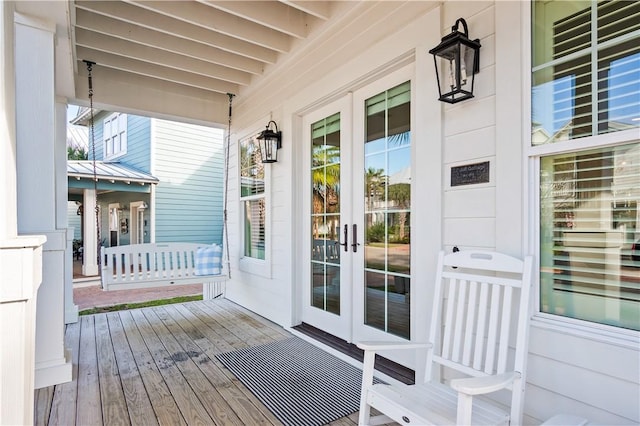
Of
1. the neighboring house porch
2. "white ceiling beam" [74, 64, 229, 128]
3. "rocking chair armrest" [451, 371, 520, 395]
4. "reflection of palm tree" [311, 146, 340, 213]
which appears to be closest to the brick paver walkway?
the neighboring house porch

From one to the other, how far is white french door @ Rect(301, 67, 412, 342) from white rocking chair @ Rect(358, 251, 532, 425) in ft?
2.27

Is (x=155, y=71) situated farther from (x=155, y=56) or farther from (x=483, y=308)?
(x=483, y=308)

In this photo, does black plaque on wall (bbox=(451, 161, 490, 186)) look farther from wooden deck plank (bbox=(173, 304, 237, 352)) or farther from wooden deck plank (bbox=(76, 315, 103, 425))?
wooden deck plank (bbox=(76, 315, 103, 425))

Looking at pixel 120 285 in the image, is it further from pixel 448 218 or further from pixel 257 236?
pixel 448 218

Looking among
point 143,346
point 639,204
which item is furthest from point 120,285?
point 639,204

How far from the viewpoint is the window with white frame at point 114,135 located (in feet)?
31.0

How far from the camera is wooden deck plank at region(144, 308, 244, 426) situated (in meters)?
2.13

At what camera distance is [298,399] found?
2.28 m

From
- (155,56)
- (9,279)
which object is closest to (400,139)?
(9,279)

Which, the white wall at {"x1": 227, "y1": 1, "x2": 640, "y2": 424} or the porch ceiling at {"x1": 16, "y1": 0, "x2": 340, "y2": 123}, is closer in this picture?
the white wall at {"x1": 227, "y1": 1, "x2": 640, "y2": 424}

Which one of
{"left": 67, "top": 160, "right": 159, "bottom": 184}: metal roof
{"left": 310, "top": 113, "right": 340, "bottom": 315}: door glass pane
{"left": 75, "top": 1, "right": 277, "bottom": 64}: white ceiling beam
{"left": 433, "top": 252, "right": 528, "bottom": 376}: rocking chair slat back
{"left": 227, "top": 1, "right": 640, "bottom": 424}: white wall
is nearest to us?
{"left": 227, "top": 1, "right": 640, "bottom": 424}: white wall

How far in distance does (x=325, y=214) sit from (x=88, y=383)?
2310 millimetres

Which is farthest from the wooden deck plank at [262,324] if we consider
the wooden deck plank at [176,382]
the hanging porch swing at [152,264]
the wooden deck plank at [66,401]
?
the wooden deck plank at [66,401]

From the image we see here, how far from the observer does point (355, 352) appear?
2.92 meters
